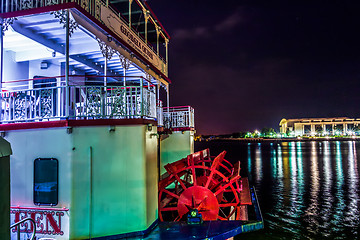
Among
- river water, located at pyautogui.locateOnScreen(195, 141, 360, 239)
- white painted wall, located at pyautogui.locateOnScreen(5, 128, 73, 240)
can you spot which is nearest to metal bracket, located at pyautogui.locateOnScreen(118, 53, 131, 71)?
white painted wall, located at pyautogui.locateOnScreen(5, 128, 73, 240)

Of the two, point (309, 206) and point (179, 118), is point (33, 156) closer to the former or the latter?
point (179, 118)

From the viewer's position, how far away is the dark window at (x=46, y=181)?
5.87 m

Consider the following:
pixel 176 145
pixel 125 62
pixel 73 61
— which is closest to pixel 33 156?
pixel 125 62

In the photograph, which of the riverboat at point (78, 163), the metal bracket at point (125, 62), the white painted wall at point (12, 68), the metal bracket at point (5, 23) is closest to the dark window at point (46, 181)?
the riverboat at point (78, 163)

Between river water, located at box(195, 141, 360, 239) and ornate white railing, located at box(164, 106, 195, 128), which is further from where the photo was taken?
ornate white railing, located at box(164, 106, 195, 128)

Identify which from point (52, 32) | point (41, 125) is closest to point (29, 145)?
point (41, 125)

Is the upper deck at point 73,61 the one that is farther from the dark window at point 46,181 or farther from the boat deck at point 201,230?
the boat deck at point 201,230

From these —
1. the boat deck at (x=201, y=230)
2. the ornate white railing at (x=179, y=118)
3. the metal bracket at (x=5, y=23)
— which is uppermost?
the metal bracket at (x=5, y=23)

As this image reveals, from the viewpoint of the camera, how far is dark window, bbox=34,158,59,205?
587 cm

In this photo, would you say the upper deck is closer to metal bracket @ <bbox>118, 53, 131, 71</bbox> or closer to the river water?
metal bracket @ <bbox>118, 53, 131, 71</bbox>

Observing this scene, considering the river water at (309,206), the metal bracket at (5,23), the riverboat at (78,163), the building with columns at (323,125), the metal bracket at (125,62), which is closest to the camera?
the riverboat at (78,163)

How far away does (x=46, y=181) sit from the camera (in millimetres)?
5953

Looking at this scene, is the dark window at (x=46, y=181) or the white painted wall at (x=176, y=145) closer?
the dark window at (x=46, y=181)

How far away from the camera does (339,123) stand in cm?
17362
